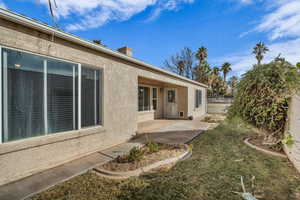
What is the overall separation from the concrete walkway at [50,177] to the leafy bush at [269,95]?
387cm

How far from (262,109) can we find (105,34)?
10.1 m

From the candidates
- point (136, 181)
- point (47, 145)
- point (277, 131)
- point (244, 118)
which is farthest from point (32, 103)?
point (277, 131)

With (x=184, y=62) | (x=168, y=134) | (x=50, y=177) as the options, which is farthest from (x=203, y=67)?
(x=50, y=177)

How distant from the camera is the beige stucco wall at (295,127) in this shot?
299 cm

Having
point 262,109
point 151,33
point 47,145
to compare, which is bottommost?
point 47,145

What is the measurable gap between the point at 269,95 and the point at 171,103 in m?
7.71

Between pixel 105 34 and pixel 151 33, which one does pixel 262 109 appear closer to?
pixel 105 34

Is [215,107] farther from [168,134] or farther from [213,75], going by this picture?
[168,134]

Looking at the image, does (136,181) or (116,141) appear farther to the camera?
(116,141)

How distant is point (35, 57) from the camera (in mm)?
2941

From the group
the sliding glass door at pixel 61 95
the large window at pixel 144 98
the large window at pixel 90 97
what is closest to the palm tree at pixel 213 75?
the large window at pixel 144 98

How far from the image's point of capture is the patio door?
35.8 feet

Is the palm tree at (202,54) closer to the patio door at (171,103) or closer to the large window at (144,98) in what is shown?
the patio door at (171,103)

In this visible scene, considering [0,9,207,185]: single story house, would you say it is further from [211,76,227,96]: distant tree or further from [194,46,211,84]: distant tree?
[211,76,227,96]: distant tree
